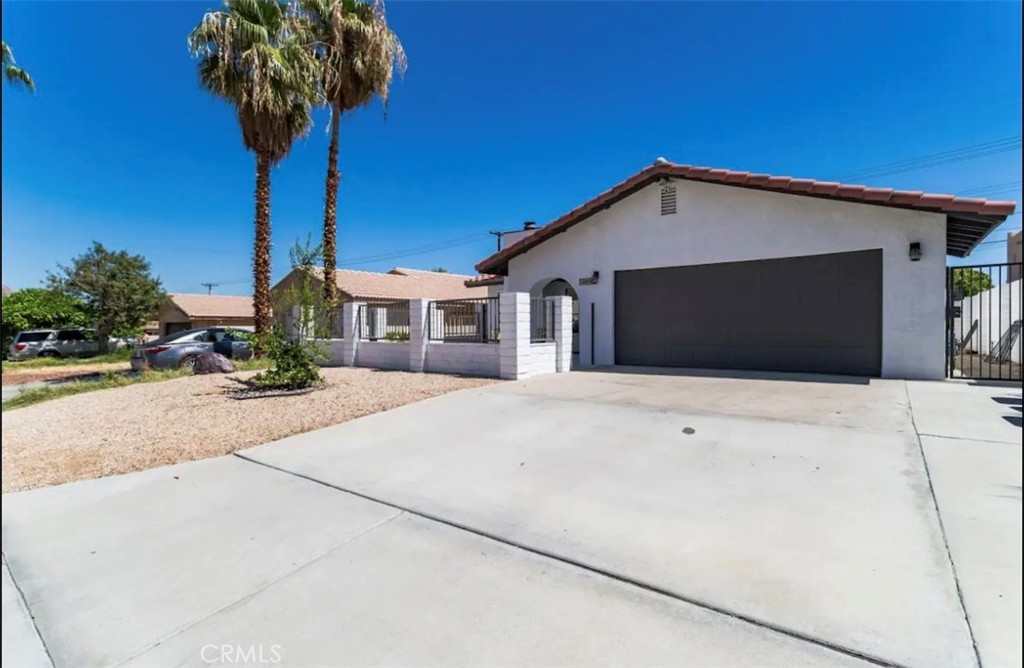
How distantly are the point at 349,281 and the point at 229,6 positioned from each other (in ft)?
55.9

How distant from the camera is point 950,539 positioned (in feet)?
10.3

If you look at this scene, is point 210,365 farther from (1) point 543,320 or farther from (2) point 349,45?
(2) point 349,45

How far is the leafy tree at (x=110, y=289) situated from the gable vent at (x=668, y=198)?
1209 inches

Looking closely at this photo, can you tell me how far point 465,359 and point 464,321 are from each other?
1193mm

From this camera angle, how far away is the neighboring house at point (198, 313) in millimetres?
38094

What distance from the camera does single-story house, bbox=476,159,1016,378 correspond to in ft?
31.8

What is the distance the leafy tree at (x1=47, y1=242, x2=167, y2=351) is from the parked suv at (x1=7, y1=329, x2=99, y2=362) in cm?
63

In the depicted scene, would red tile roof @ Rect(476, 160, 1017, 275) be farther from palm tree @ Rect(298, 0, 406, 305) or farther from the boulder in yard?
the boulder in yard

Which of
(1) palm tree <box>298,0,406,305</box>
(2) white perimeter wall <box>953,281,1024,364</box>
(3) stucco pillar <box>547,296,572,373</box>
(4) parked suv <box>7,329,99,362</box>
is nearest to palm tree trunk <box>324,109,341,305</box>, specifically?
(1) palm tree <box>298,0,406,305</box>

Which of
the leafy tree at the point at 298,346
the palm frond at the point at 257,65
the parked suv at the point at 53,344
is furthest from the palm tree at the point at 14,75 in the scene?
the parked suv at the point at 53,344

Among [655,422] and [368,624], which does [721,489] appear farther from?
[368,624]

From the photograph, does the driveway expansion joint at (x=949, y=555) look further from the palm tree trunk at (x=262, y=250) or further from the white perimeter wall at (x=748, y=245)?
the palm tree trunk at (x=262, y=250)

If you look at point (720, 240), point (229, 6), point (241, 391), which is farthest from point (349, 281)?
point (720, 240)

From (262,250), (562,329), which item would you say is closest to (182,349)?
(262,250)
